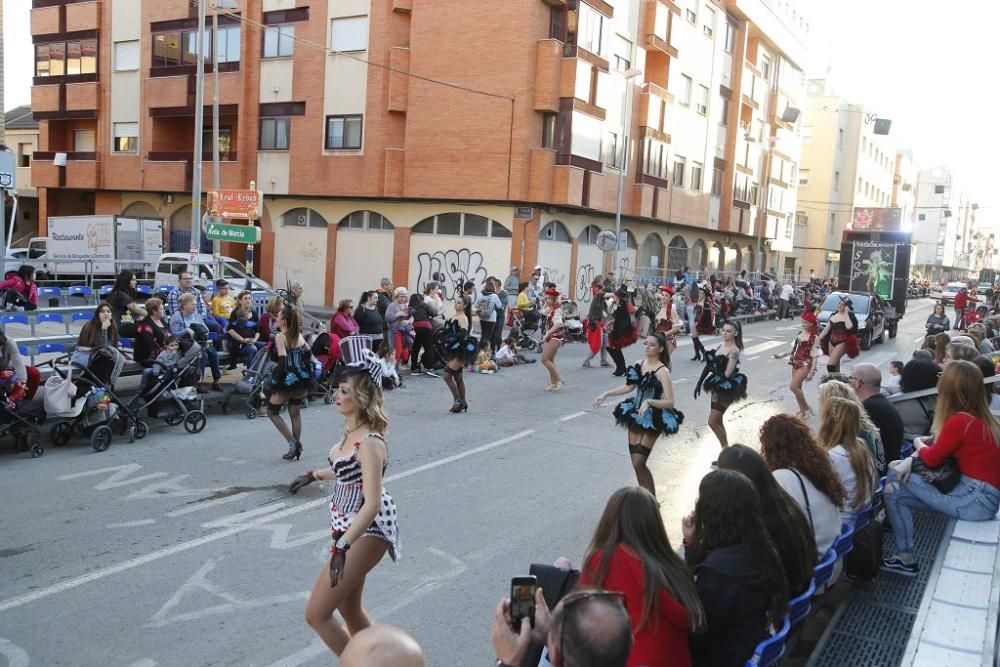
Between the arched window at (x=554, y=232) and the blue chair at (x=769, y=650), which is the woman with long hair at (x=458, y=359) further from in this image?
the arched window at (x=554, y=232)

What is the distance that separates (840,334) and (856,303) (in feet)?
41.6

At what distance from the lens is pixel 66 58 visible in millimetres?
39094

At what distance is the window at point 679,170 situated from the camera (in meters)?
38.4

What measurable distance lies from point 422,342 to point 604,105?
17138mm

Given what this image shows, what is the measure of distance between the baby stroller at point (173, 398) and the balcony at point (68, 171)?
1241 inches

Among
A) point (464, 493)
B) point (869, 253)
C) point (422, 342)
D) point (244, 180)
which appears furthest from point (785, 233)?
point (464, 493)

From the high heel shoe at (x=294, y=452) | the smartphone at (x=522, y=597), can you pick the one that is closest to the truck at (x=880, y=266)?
the high heel shoe at (x=294, y=452)

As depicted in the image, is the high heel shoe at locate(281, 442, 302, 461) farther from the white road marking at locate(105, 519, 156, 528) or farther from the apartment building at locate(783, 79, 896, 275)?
the apartment building at locate(783, 79, 896, 275)

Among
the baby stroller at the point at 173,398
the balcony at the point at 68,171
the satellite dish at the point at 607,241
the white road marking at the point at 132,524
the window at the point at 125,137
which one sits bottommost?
the white road marking at the point at 132,524

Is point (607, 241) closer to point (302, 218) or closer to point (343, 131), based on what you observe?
point (343, 131)

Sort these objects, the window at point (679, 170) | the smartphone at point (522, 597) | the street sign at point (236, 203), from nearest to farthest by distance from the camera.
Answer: the smartphone at point (522, 597), the street sign at point (236, 203), the window at point (679, 170)

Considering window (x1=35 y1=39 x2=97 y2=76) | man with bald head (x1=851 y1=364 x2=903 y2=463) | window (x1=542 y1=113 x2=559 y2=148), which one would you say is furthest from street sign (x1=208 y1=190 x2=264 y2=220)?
man with bald head (x1=851 y1=364 x2=903 y2=463)

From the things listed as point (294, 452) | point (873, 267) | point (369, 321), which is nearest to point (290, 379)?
point (294, 452)

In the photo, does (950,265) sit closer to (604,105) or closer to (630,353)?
(604,105)
